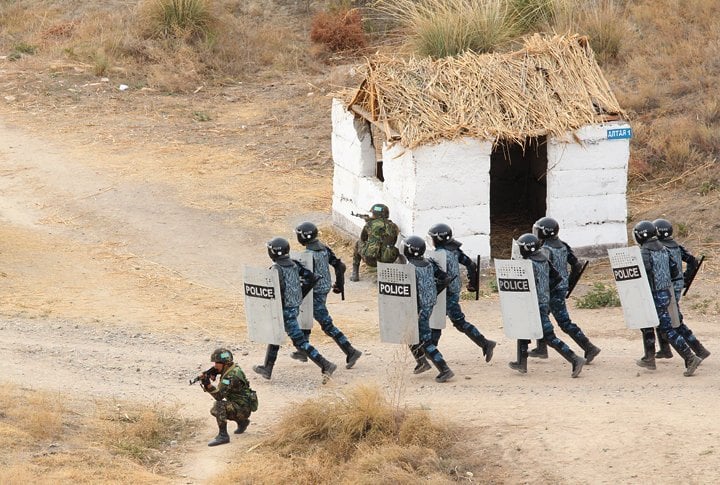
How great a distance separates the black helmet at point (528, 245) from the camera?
10.4m

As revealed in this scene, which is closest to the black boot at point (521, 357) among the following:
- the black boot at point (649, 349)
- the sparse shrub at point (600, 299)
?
the black boot at point (649, 349)

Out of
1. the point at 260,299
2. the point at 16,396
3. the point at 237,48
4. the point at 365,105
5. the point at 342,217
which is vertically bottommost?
the point at 16,396

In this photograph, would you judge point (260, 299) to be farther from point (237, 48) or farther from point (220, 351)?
point (237, 48)

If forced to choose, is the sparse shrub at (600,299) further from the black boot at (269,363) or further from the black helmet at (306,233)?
the black boot at (269,363)

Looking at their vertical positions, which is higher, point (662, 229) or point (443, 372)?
point (662, 229)

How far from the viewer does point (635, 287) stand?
10227 millimetres

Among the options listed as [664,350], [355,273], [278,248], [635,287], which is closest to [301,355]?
[278,248]

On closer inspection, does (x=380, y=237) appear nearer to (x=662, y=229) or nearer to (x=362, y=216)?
(x=362, y=216)

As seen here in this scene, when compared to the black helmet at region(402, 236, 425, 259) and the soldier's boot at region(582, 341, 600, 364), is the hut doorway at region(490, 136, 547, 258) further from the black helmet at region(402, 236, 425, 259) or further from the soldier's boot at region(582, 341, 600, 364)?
the black helmet at region(402, 236, 425, 259)

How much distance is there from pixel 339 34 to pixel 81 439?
59.8 ft

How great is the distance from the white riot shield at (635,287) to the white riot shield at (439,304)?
4.88 feet

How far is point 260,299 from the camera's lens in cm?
1039

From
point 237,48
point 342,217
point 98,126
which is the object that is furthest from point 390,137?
point 237,48

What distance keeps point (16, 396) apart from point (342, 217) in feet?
23.0
